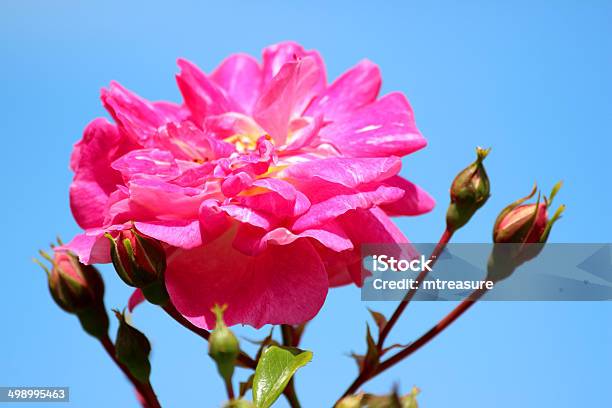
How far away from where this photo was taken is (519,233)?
2.57ft

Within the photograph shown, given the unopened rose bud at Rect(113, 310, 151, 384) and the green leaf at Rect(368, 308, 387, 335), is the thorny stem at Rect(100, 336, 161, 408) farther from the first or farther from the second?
the green leaf at Rect(368, 308, 387, 335)

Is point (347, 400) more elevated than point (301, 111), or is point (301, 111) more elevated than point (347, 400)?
point (301, 111)

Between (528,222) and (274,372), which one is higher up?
(528,222)

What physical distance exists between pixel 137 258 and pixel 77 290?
21 centimetres

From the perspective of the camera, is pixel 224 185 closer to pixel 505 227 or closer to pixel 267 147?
pixel 267 147

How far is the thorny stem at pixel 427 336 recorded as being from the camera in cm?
79

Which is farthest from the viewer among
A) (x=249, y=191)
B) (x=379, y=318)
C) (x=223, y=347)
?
(x=379, y=318)

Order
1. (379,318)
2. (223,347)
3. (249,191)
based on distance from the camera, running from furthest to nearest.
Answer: (379,318) → (249,191) → (223,347)

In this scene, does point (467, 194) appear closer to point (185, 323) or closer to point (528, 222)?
point (528, 222)

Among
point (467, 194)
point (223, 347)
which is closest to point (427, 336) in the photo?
point (467, 194)

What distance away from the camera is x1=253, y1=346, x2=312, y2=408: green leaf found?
0.65 m

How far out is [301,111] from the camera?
3.07 ft

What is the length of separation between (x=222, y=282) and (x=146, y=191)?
113 mm

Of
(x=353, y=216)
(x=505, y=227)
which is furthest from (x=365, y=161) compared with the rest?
(x=505, y=227)
